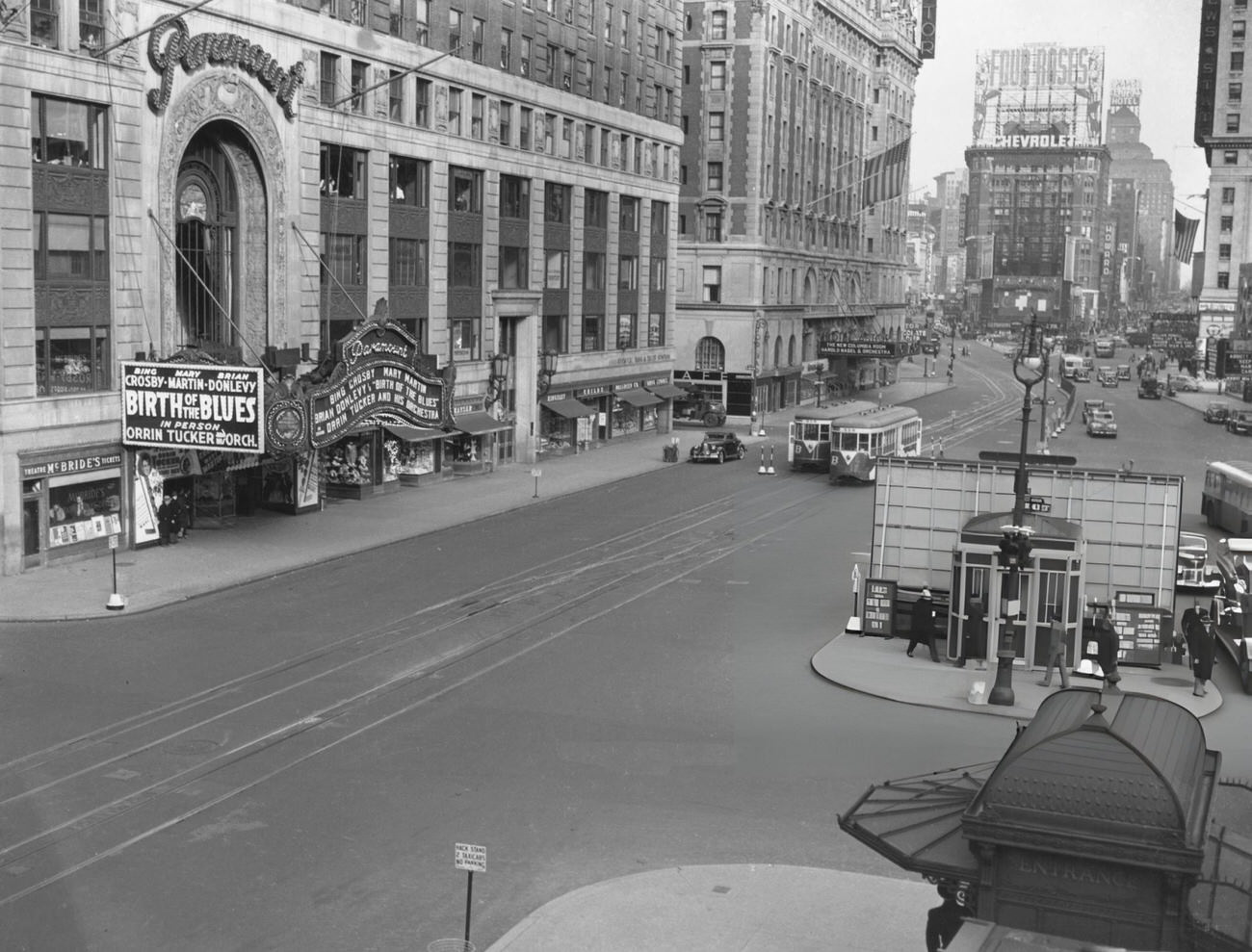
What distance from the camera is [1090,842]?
10008 mm

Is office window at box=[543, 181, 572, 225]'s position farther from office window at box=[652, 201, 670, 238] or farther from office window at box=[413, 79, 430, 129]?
office window at box=[652, 201, 670, 238]

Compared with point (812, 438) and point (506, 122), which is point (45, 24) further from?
point (812, 438)

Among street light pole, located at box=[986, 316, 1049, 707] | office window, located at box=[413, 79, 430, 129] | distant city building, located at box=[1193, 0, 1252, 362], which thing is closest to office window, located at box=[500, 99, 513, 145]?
office window, located at box=[413, 79, 430, 129]

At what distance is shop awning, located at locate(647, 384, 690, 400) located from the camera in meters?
77.8

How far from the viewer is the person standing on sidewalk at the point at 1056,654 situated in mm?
26109

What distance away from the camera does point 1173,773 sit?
34.6 feet

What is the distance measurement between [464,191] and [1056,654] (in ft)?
119

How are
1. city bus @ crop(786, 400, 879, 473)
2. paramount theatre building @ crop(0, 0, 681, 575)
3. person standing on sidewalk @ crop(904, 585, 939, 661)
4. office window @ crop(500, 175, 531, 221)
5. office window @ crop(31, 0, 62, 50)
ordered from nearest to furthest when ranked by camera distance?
1. person standing on sidewalk @ crop(904, 585, 939, 661)
2. office window @ crop(31, 0, 62, 50)
3. paramount theatre building @ crop(0, 0, 681, 575)
4. office window @ crop(500, 175, 531, 221)
5. city bus @ crop(786, 400, 879, 473)

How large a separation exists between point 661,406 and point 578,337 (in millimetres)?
13142

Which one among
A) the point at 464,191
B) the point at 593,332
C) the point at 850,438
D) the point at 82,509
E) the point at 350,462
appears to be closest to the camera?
the point at 82,509

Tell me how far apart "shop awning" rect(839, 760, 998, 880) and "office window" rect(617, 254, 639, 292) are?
60840 millimetres

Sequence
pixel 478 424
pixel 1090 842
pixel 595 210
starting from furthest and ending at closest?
pixel 595 210 → pixel 478 424 → pixel 1090 842

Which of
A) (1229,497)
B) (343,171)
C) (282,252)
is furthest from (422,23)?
(1229,497)

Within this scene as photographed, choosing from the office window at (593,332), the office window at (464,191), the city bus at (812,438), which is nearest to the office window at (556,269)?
the office window at (593,332)
